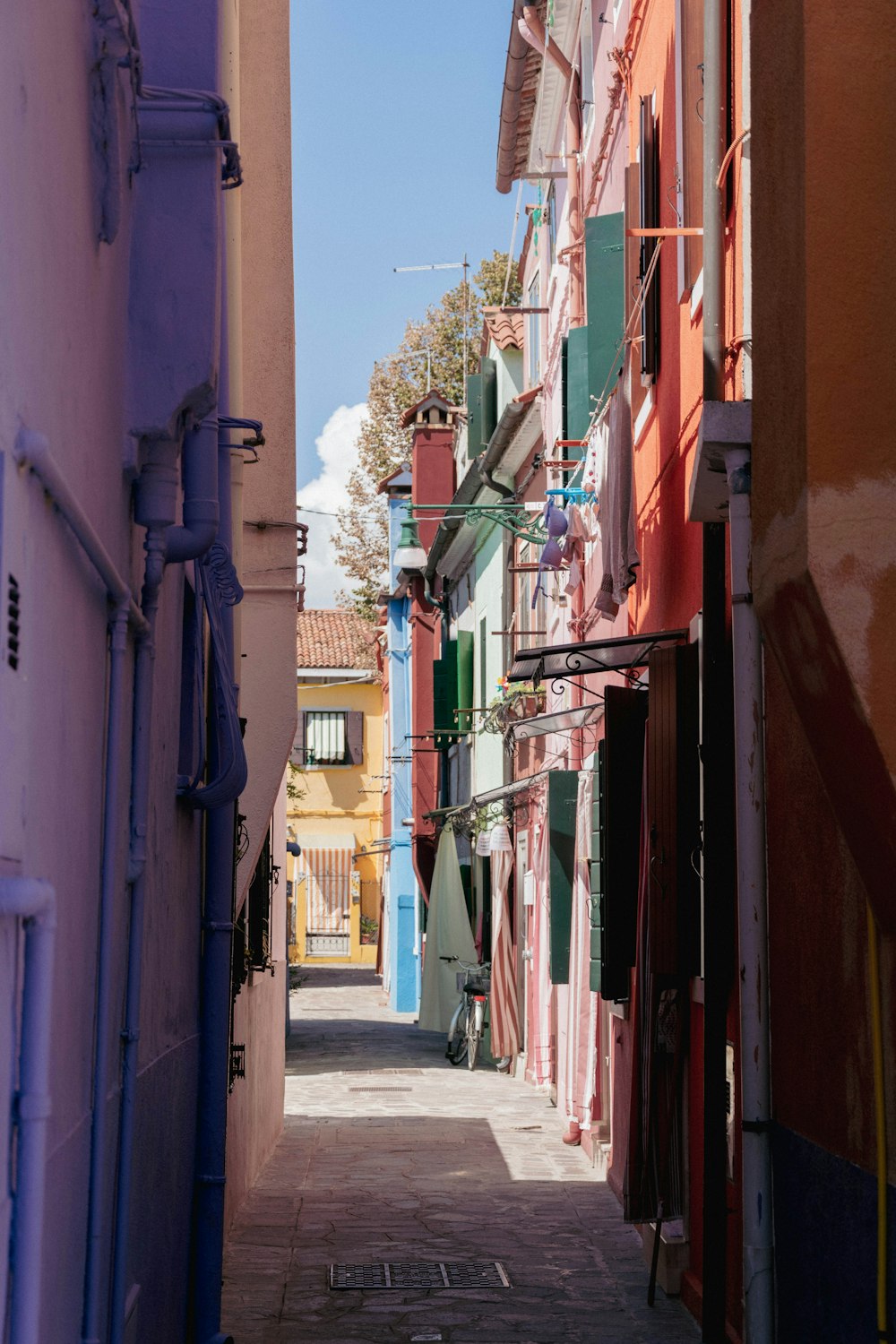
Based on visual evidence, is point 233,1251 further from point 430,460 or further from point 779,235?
point 430,460

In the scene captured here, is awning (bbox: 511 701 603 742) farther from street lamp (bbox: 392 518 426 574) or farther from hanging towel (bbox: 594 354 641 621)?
street lamp (bbox: 392 518 426 574)

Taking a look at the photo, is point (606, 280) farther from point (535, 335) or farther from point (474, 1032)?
point (474, 1032)

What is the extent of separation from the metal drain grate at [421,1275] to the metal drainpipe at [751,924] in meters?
2.66

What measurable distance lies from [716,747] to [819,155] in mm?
3568

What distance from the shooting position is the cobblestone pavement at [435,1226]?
8.05m

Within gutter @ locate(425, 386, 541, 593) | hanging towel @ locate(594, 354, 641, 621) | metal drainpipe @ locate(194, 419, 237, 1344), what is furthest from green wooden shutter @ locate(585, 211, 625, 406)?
metal drainpipe @ locate(194, 419, 237, 1344)

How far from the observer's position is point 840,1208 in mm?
5395

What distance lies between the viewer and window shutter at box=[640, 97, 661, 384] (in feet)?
33.6

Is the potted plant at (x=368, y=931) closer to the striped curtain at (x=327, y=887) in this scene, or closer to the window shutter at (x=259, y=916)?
the striped curtain at (x=327, y=887)

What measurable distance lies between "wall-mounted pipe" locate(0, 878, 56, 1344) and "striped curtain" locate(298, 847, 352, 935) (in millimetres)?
43333

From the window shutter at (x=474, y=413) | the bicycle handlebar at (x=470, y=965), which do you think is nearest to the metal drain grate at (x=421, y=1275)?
the bicycle handlebar at (x=470, y=965)

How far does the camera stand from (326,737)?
49.1 m

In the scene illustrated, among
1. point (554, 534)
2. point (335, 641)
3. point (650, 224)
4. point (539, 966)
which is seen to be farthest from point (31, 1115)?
point (335, 641)

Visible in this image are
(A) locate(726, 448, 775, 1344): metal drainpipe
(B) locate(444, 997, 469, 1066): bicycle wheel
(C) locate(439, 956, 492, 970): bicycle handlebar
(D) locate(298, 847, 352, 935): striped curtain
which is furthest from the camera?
(D) locate(298, 847, 352, 935): striped curtain
